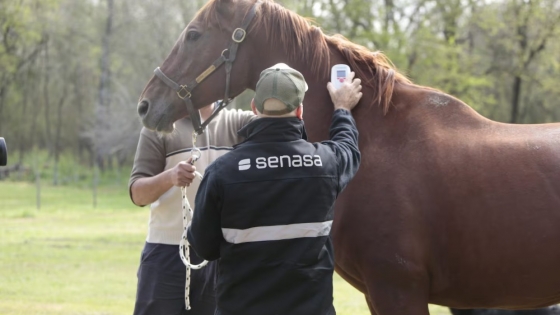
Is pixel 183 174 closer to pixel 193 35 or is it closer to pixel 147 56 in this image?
pixel 193 35

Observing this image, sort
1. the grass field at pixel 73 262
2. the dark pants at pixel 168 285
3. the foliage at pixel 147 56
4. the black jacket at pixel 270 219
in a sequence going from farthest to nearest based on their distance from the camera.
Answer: the foliage at pixel 147 56, the grass field at pixel 73 262, the dark pants at pixel 168 285, the black jacket at pixel 270 219

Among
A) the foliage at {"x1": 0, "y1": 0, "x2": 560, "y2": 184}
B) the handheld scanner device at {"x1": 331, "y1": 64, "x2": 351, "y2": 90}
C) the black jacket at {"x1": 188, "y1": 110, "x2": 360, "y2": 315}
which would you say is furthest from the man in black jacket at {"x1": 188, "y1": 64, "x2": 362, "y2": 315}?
the foliage at {"x1": 0, "y1": 0, "x2": 560, "y2": 184}

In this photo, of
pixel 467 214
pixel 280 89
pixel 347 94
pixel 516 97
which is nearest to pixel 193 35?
pixel 347 94

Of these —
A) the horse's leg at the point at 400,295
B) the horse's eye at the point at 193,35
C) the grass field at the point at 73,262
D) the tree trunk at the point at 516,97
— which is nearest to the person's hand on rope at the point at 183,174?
the horse's eye at the point at 193,35

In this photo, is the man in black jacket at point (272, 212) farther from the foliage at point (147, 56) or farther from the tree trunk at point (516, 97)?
the tree trunk at point (516, 97)

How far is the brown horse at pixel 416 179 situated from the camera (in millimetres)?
3271

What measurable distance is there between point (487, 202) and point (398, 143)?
0.54 meters

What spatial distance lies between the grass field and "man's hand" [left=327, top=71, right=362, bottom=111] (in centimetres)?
518

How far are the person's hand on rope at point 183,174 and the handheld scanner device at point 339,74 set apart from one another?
0.89m

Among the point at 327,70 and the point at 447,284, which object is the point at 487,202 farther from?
the point at 327,70

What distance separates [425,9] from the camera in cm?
2725

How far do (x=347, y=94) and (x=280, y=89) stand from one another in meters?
0.84

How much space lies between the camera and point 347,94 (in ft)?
11.5

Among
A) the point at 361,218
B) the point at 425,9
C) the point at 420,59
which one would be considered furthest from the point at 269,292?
the point at 425,9
